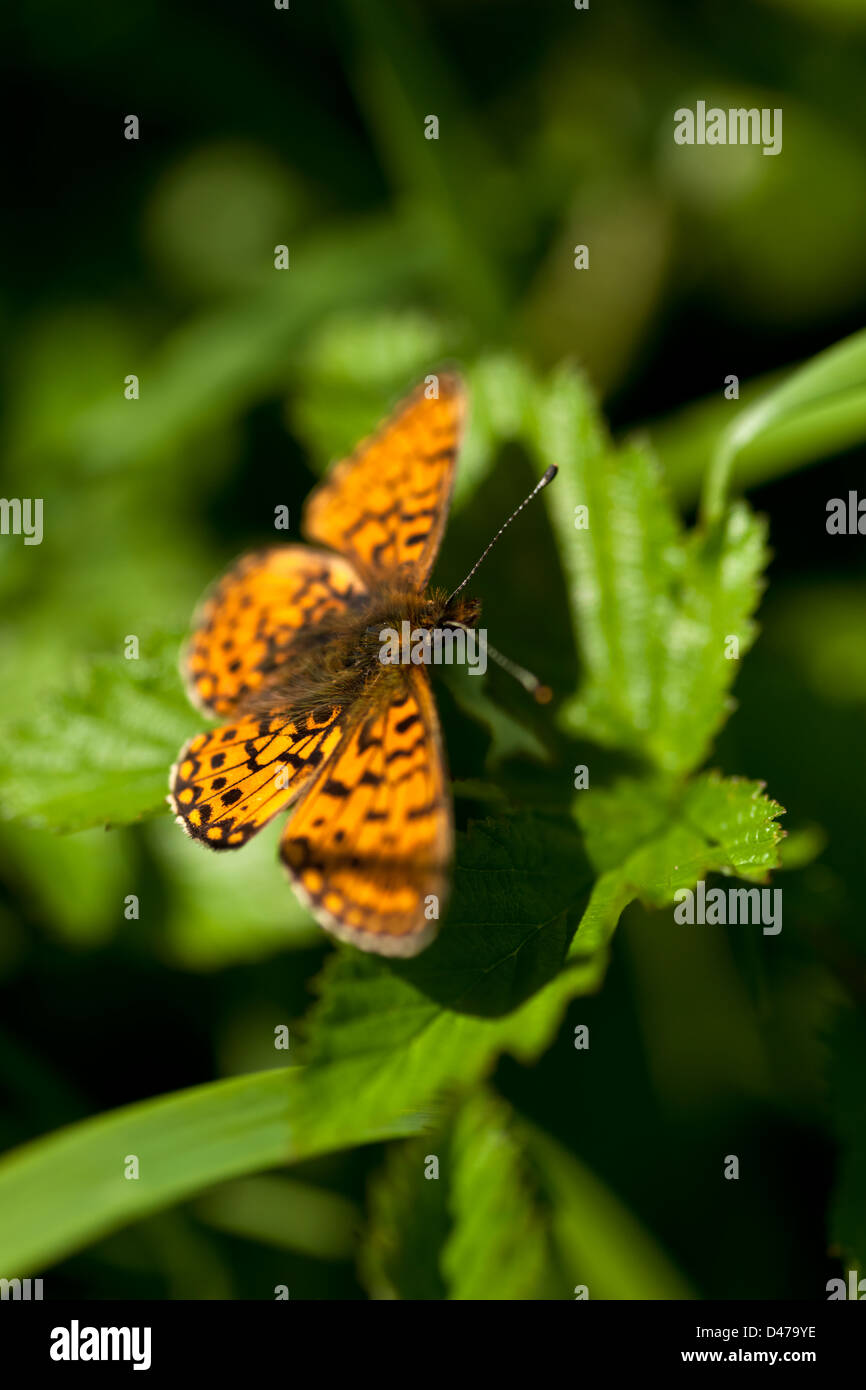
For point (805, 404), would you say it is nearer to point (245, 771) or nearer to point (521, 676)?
point (521, 676)

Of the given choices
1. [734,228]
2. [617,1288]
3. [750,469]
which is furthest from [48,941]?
[734,228]

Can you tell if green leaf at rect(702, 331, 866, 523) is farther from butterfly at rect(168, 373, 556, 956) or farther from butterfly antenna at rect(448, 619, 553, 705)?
butterfly antenna at rect(448, 619, 553, 705)

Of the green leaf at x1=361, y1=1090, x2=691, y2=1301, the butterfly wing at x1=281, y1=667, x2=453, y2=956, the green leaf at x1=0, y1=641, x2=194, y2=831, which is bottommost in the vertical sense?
the green leaf at x1=361, y1=1090, x2=691, y2=1301

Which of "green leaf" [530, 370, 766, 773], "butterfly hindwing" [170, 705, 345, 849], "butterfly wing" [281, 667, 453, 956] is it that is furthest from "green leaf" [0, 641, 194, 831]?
"green leaf" [530, 370, 766, 773]

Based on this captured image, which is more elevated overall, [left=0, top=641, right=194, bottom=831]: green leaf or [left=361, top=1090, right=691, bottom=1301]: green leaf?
[left=0, top=641, right=194, bottom=831]: green leaf

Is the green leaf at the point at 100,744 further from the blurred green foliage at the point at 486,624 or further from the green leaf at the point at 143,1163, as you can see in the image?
the green leaf at the point at 143,1163

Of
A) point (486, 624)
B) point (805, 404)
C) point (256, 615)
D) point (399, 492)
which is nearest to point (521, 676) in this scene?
point (486, 624)
